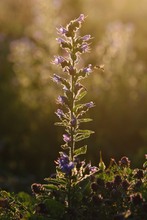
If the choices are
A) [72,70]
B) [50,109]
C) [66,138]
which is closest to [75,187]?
[66,138]

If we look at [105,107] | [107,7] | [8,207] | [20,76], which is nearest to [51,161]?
[105,107]

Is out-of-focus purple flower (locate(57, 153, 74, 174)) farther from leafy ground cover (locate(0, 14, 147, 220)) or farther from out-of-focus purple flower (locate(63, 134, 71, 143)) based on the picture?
out-of-focus purple flower (locate(63, 134, 71, 143))

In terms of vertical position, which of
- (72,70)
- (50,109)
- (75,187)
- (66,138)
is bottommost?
(75,187)

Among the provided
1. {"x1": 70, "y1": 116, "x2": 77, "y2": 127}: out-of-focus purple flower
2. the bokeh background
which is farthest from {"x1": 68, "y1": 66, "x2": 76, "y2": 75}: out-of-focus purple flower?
the bokeh background

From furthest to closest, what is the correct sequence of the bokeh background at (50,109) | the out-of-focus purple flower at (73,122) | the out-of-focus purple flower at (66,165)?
the bokeh background at (50,109), the out-of-focus purple flower at (73,122), the out-of-focus purple flower at (66,165)

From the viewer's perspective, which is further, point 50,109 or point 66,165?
point 50,109

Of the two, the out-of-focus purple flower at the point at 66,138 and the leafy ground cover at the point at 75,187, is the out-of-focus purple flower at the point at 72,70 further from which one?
the out-of-focus purple flower at the point at 66,138

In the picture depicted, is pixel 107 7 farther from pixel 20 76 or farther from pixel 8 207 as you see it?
pixel 8 207

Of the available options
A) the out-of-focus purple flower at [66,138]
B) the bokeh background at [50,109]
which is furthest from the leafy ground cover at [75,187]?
the bokeh background at [50,109]

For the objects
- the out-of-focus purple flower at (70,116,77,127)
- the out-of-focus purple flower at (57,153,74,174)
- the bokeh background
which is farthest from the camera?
the bokeh background

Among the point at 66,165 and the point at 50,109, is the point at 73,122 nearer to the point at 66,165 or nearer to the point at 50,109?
the point at 66,165

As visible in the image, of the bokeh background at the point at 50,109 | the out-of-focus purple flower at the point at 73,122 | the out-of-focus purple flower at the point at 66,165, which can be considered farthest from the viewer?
the bokeh background at the point at 50,109

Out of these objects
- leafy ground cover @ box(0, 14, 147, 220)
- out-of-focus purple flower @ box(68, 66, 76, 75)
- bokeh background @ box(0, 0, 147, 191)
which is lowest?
leafy ground cover @ box(0, 14, 147, 220)
